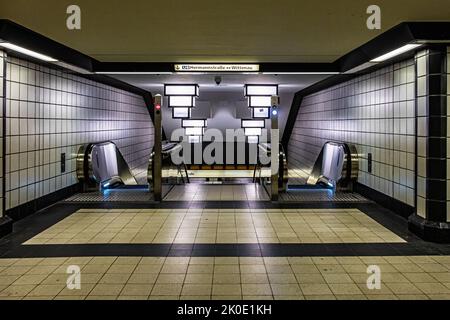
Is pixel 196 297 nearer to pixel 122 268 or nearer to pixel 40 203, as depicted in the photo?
pixel 122 268

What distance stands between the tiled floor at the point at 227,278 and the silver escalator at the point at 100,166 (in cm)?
358

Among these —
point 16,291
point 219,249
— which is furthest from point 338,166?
point 16,291

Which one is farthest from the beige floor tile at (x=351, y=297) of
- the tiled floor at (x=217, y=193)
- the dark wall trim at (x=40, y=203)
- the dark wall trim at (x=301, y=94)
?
the dark wall trim at (x=301, y=94)

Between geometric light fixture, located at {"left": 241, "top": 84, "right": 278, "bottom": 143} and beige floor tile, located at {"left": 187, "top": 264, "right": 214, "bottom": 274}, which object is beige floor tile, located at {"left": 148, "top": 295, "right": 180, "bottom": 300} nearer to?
beige floor tile, located at {"left": 187, "top": 264, "right": 214, "bottom": 274}

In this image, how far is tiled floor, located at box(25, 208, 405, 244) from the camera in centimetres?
443

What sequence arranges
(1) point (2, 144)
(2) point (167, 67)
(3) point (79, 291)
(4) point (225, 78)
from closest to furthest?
(3) point (79, 291) < (1) point (2, 144) < (2) point (167, 67) < (4) point (225, 78)

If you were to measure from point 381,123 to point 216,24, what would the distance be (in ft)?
10.9

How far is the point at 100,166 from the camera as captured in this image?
7695 millimetres

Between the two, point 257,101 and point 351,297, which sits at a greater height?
point 257,101

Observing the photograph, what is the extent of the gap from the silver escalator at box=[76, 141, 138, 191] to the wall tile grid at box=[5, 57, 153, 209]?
165 millimetres

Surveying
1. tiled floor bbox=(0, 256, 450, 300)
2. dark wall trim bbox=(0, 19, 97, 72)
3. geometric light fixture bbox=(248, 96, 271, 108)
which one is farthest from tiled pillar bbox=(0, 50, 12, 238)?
geometric light fixture bbox=(248, 96, 271, 108)

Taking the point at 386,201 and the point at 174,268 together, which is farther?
the point at 386,201

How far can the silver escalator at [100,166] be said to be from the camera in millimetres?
7145
